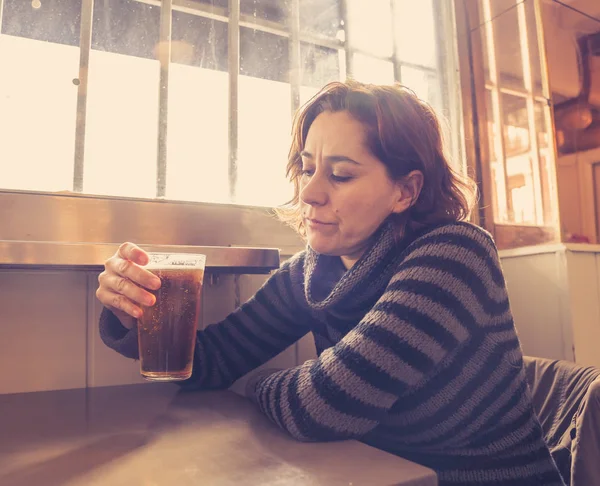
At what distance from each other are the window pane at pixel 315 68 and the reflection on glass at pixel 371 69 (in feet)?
0.28

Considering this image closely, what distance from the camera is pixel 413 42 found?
2047 mm

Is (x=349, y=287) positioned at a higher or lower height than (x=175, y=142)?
lower

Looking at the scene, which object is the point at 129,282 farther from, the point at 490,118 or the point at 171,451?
the point at 490,118

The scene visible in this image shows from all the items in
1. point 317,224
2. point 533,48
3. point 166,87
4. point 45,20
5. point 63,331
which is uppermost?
point 533,48

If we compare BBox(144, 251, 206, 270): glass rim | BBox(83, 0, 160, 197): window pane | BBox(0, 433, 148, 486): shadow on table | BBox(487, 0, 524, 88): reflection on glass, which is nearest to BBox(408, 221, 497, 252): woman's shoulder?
BBox(144, 251, 206, 270): glass rim

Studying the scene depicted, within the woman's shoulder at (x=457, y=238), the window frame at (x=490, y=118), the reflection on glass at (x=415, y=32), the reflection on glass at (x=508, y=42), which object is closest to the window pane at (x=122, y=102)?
the woman's shoulder at (x=457, y=238)

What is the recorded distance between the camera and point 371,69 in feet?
6.35

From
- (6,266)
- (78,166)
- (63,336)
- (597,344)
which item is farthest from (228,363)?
(597,344)

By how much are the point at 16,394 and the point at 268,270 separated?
0.62 meters

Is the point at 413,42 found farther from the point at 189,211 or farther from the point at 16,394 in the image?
the point at 16,394

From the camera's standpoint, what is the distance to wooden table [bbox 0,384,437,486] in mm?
513

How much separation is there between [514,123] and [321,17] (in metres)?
0.82

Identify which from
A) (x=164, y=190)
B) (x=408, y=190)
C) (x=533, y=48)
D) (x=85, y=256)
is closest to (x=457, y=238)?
(x=408, y=190)

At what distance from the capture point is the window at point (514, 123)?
1917 mm
